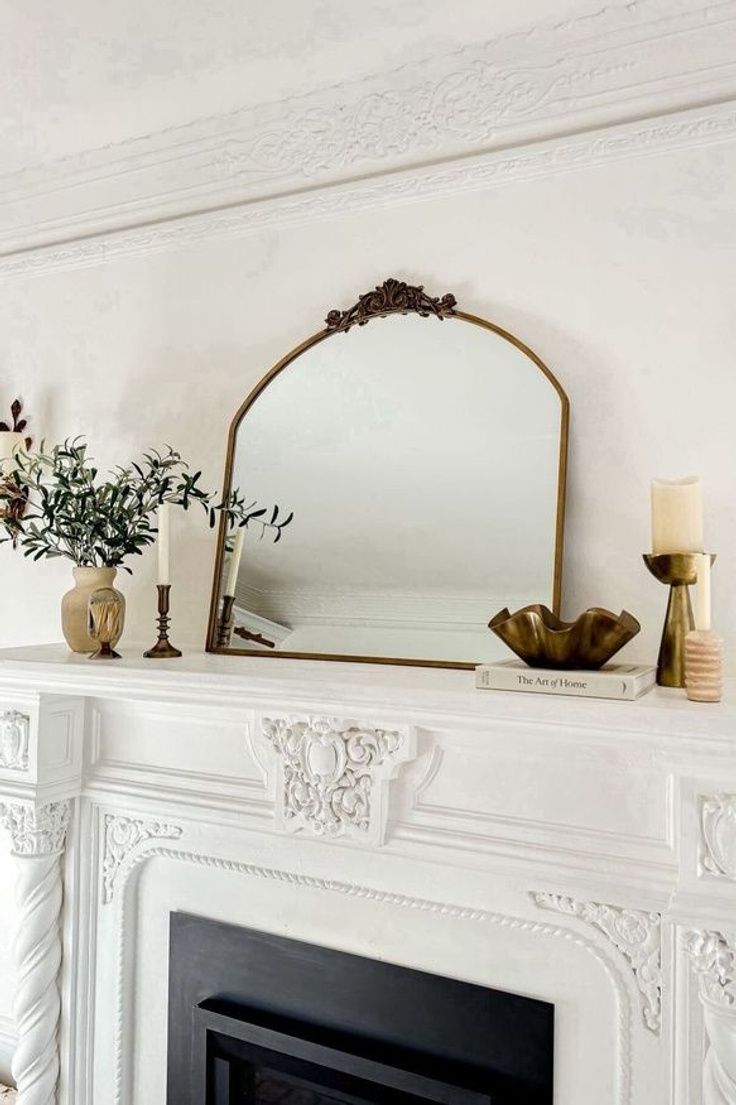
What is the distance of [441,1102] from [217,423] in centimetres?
151

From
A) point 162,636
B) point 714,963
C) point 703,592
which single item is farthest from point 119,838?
point 703,592

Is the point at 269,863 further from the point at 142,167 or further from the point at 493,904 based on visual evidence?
the point at 142,167

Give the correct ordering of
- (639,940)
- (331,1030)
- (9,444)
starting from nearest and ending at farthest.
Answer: (639,940) → (331,1030) → (9,444)

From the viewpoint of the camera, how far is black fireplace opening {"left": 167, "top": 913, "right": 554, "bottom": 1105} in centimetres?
147

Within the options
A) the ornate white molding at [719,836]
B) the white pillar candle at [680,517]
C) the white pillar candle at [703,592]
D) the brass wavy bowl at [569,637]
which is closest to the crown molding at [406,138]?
the white pillar candle at [680,517]

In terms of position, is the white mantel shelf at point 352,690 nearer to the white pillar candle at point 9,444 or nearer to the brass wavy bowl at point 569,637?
the brass wavy bowl at point 569,637

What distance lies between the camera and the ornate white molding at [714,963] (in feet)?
3.98

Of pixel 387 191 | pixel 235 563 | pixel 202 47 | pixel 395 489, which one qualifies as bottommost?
pixel 235 563

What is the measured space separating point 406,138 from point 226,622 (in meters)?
1.15

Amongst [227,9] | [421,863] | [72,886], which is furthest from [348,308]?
[72,886]

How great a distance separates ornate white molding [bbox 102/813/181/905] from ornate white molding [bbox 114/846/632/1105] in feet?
0.10

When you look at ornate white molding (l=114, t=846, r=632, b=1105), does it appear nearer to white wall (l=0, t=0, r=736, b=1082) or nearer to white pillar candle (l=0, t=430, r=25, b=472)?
white wall (l=0, t=0, r=736, b=1082)

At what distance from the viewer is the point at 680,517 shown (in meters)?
1.30

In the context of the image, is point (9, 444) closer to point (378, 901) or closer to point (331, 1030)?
point (378, 901)
